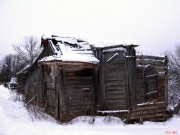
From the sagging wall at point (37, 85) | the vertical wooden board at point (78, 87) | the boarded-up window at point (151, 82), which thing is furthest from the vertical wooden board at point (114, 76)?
the sagging wall at point (37, 85)

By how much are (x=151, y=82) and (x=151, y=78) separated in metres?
0.23

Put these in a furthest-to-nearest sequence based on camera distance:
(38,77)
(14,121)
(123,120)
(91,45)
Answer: (38,77)
(91,45)
(123,120)
(14,121)

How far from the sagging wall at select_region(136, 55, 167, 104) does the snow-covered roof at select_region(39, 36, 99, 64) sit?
2.64 meters

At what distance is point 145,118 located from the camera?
432 inches

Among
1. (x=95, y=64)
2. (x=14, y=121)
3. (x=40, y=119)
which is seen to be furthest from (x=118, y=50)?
(x=14, y=121)

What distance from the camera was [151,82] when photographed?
37.7 feet

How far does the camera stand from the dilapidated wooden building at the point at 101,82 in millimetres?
10188

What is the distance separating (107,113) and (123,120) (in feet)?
2.97

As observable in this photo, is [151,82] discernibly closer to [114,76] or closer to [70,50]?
[114,76]

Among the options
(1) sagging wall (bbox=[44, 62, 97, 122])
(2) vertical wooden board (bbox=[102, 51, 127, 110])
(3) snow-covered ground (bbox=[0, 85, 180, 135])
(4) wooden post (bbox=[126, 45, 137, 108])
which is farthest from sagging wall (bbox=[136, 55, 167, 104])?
(1) sagging wall (bbox=[44, 62, 97, 122])

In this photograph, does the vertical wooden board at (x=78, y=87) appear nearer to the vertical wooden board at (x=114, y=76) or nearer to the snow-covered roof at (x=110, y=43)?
the vertical wooden board at (x=114, y=76)

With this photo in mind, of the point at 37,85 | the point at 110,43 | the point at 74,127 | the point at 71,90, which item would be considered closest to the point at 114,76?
the point at 110,43

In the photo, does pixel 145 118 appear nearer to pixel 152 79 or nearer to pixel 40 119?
pixel 152 79

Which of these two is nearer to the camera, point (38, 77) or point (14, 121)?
point (14, 121)
